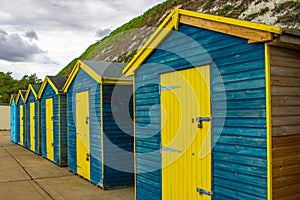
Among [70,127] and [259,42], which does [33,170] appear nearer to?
[70,127]

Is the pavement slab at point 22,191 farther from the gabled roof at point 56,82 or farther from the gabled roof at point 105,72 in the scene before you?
the gabled roof at point 56,82

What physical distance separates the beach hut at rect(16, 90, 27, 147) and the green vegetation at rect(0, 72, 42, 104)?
2361 cm

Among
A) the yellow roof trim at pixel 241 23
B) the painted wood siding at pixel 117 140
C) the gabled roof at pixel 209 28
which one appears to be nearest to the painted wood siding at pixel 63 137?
the painted wood siding at pixel 117 140

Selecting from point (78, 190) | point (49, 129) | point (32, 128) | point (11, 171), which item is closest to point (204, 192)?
point (78, 190)

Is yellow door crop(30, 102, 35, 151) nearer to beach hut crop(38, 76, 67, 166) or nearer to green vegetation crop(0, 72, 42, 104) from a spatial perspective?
beach hut crop(38, 76, 67, 166)

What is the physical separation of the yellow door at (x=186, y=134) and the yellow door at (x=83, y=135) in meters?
3.72

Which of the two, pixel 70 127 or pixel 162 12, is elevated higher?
pixel 162 12

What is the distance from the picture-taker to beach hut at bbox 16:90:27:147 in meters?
17.7

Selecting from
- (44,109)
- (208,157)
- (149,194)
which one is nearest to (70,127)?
(44,109)

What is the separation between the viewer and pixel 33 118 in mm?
15602

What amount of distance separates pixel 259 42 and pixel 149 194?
3.52 metres

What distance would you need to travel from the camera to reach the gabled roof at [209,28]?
3951 millimetres

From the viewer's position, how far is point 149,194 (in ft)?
20.6

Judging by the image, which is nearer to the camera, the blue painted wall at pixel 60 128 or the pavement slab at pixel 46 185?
the pavement slab at pixel 46 185
